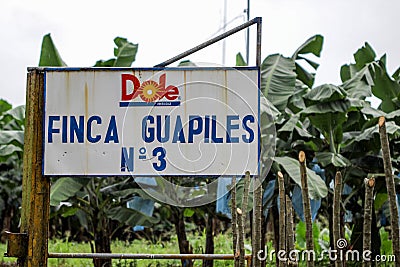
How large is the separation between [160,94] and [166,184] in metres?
3.46

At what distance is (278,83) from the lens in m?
6.06

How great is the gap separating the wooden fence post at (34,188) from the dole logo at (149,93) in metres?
0.49

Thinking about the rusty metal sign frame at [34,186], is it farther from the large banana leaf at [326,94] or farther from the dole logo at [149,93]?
the large banana leaf at [326,94]

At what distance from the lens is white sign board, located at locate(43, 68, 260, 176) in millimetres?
3443

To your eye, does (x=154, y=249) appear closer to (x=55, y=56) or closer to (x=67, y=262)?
(x=67, y=262)

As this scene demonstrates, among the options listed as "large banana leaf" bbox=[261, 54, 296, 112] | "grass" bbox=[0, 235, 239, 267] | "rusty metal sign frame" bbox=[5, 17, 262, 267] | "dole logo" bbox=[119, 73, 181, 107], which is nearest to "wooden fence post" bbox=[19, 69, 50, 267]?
"rusty metal sign frame" bbox=[5, 17, 262, 267]

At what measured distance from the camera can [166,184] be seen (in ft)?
22.5

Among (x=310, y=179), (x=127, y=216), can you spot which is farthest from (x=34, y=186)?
(x=127, y=216)

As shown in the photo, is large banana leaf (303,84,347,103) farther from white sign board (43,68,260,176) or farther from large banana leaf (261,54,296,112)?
white sign board (43,68,260,176)

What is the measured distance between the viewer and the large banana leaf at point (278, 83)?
5969mm

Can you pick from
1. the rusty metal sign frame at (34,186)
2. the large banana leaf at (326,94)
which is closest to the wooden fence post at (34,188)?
the rusty metal sign frame at (34,186)

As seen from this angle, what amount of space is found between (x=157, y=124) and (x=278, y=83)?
9.20 feet

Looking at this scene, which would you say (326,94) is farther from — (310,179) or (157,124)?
(157,124)

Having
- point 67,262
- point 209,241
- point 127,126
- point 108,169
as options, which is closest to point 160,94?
point 127,126
